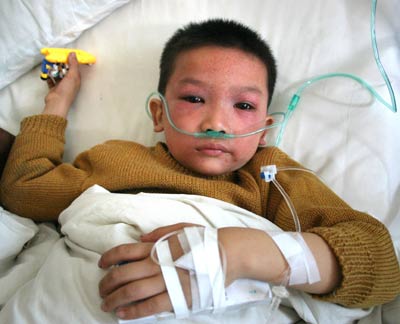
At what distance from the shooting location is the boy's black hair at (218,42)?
3.52ft

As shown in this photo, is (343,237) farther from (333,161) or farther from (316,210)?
(333,161)

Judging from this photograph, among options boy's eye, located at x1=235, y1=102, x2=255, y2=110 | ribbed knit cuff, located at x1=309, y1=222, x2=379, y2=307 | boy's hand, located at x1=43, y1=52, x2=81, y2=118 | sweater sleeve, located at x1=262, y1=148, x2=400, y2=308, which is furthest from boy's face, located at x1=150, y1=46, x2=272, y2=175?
boy's hand, located at x1=43, y1=52, x2=81, y2=118

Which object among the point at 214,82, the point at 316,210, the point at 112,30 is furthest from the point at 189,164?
the point at 112,30

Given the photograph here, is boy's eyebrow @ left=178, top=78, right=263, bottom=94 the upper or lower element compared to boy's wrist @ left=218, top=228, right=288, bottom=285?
upper

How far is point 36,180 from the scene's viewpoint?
3.39ft

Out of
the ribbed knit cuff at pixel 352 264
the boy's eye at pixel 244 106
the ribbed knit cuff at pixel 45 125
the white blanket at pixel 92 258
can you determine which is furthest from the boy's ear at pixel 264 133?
the ribbed knit cuff at pixel 45 125

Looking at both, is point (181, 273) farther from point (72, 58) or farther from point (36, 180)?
point (72, 58)

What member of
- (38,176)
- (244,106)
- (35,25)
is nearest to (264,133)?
(244,106)

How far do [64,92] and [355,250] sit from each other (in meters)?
1.13

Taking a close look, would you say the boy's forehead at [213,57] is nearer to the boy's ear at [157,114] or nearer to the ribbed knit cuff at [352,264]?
the boy's ear at [157,114]

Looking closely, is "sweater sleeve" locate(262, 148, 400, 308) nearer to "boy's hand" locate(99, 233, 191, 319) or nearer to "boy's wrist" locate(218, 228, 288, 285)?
"boy's wrist" locate(218, 228, 288, 285)

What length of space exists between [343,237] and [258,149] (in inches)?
19.3

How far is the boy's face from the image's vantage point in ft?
3.23

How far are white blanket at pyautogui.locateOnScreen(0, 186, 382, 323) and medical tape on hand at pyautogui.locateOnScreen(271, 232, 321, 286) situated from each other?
12cm
